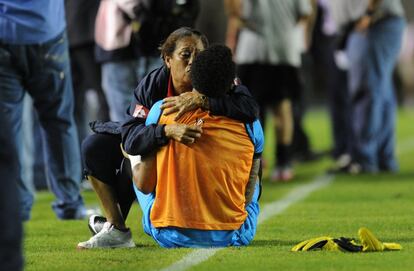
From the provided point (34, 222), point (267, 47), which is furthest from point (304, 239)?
point (267, 47)

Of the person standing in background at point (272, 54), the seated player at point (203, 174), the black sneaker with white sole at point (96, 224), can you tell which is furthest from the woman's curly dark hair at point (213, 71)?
the person standing in background at point (272, 54)

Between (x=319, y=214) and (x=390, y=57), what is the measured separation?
456 centimetres

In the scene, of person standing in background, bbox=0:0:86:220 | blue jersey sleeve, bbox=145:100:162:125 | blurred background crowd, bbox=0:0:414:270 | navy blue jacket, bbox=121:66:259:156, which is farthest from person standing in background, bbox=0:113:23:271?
blurred background crowd, bbox=0:0:414:270

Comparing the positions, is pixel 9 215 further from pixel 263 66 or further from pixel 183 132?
pixel 263 66

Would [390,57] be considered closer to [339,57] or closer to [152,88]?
[339,57]

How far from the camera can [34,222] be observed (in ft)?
32.3

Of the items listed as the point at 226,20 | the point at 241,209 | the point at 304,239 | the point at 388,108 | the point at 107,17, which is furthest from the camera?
the point at 226,20

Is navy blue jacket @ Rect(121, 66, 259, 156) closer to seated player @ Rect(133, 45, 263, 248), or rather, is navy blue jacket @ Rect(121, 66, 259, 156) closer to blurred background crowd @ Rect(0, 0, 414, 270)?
seated player @ Rect(133, 45, 263, 248)

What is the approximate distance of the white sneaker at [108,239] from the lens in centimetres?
778

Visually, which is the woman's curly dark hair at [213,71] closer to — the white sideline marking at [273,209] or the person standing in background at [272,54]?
the white sideline marking at [273,209]

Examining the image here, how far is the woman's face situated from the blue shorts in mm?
641

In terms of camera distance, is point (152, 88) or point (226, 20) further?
point (226, 20)

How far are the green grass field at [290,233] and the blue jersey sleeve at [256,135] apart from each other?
1.84 feet

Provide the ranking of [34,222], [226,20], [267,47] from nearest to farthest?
1. [34,222]
2. [267,47]
3. [226,20]
